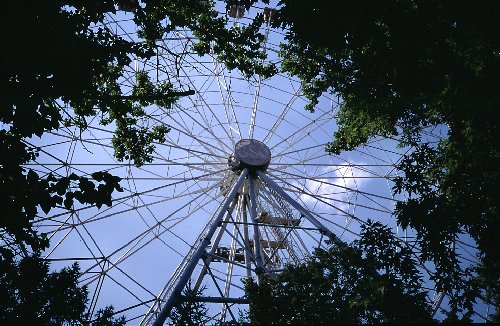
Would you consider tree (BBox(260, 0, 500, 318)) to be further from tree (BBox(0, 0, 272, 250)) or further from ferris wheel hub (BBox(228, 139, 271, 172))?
ferris wheel hub (BBox(228, 139, 271, 172))

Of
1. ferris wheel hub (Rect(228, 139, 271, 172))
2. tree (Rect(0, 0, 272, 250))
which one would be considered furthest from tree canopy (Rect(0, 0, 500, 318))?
ferris wheel hub (Rect(228, 139, 271, 172))

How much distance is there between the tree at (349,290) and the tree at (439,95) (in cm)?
98

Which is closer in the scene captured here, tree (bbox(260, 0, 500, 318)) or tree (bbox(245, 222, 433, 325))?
tree (bbox(245, 222, 433, 325))

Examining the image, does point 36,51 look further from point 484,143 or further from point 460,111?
point 484,143

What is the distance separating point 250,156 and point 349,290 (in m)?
10.4

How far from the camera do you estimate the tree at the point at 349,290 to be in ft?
21.2

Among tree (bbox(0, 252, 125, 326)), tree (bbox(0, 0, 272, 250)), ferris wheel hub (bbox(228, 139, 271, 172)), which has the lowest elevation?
tree (bbox(0, 252, 125, 326))

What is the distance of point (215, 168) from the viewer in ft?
58.7

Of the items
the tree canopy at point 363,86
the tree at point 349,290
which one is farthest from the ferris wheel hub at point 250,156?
the tree at point 349,290

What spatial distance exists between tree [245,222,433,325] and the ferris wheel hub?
9.12 m

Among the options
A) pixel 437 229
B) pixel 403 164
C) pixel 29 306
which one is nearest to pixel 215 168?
pixel 403 164

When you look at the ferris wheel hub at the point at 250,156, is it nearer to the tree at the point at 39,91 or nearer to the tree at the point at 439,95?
the tree at the point at 439,95

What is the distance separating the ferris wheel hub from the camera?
16812mm

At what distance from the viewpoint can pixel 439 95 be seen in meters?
9.65
